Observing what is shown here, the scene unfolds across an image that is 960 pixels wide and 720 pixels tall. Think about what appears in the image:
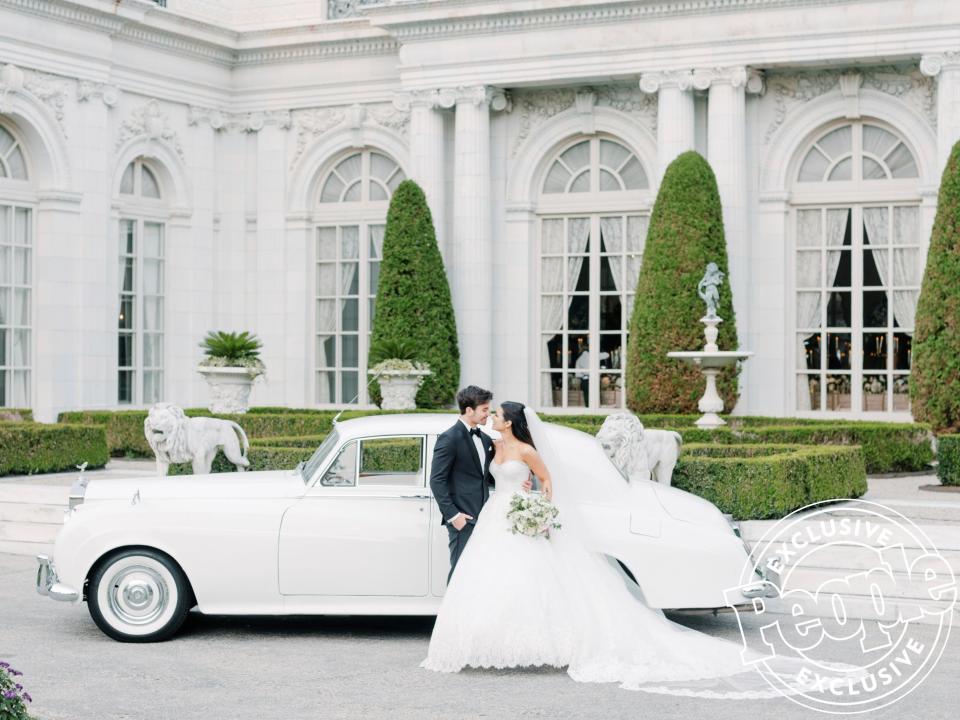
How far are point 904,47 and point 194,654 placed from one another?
15.7 m

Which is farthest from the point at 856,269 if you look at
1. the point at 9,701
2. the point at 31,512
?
the point at 9,701

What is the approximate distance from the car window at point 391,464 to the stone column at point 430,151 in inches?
577

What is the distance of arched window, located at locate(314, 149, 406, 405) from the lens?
25.0 meters

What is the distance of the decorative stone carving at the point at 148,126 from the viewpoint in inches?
921

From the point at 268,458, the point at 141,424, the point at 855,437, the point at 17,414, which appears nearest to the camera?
the point at 268,458

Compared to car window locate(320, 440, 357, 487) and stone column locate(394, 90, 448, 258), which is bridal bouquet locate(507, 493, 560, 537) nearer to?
car window locate(320, 440, 357, 487)

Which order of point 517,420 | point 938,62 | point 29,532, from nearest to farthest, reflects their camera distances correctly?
point 517,420, point 29,532, point 938,62

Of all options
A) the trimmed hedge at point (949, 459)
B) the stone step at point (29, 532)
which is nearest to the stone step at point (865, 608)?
the trimmed hedge at point (949, 459)

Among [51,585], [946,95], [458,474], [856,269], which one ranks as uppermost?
[946,95]

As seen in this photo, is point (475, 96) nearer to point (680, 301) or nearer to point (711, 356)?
point (680, 301)

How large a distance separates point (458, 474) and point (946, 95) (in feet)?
46.5

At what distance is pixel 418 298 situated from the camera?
73.9 ft

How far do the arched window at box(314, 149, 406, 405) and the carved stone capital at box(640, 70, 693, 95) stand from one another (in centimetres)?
505

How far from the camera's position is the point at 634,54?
22.0m
